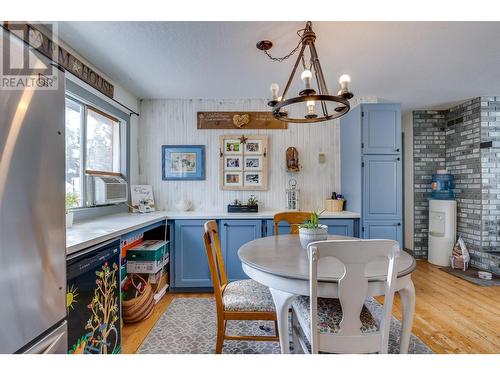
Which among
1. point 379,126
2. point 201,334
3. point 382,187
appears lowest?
point 201,334

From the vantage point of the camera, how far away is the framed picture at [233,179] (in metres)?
3.38

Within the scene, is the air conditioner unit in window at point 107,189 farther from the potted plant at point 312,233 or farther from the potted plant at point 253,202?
the potted plant at point 312,233

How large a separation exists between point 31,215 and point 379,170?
3.14 meters

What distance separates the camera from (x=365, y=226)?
2828 mm

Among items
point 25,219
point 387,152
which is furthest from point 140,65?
point 387,152

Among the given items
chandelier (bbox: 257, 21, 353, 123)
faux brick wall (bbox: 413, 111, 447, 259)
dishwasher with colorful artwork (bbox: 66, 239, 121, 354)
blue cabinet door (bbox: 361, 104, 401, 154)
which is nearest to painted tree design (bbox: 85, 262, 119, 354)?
dishwasher with colorful artwork (bbox: 66, 239, 121, 354)

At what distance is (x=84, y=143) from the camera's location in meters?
2.35

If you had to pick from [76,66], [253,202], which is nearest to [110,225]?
[76,66]

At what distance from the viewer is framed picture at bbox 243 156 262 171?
11.1 ft

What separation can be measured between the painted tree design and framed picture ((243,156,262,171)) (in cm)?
214

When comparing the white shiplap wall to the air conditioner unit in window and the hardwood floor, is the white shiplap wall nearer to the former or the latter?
the air conditioner unit in window

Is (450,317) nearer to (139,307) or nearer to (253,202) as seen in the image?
(253,202)
